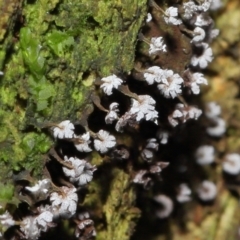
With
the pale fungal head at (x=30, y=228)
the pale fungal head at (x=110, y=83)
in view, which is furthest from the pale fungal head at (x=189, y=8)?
the pale fungal head at (x=30, y=228)

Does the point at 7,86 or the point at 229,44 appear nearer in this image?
the point at 7,86

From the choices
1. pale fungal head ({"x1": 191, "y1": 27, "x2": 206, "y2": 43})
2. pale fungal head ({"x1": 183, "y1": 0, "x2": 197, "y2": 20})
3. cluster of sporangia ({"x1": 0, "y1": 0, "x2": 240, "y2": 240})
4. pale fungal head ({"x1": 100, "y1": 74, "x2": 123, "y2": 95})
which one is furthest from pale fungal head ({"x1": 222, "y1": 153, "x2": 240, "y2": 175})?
pale fungal head ({"x1": 100, "y1": 74, "x2": 123, "y2": 95})

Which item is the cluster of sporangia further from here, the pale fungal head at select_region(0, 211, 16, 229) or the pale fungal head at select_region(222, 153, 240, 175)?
the pale fungal head at select_region(222, 153, 240, 175)

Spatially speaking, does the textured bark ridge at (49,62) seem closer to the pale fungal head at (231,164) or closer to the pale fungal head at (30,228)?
the pale fungal head at (30,228)

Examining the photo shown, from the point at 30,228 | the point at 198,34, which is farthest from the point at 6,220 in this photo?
the point at 198,34

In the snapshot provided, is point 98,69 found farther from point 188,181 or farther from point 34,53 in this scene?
point 188,181

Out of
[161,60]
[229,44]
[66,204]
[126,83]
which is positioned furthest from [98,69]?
[229,44]

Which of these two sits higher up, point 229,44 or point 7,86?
point 7,86
